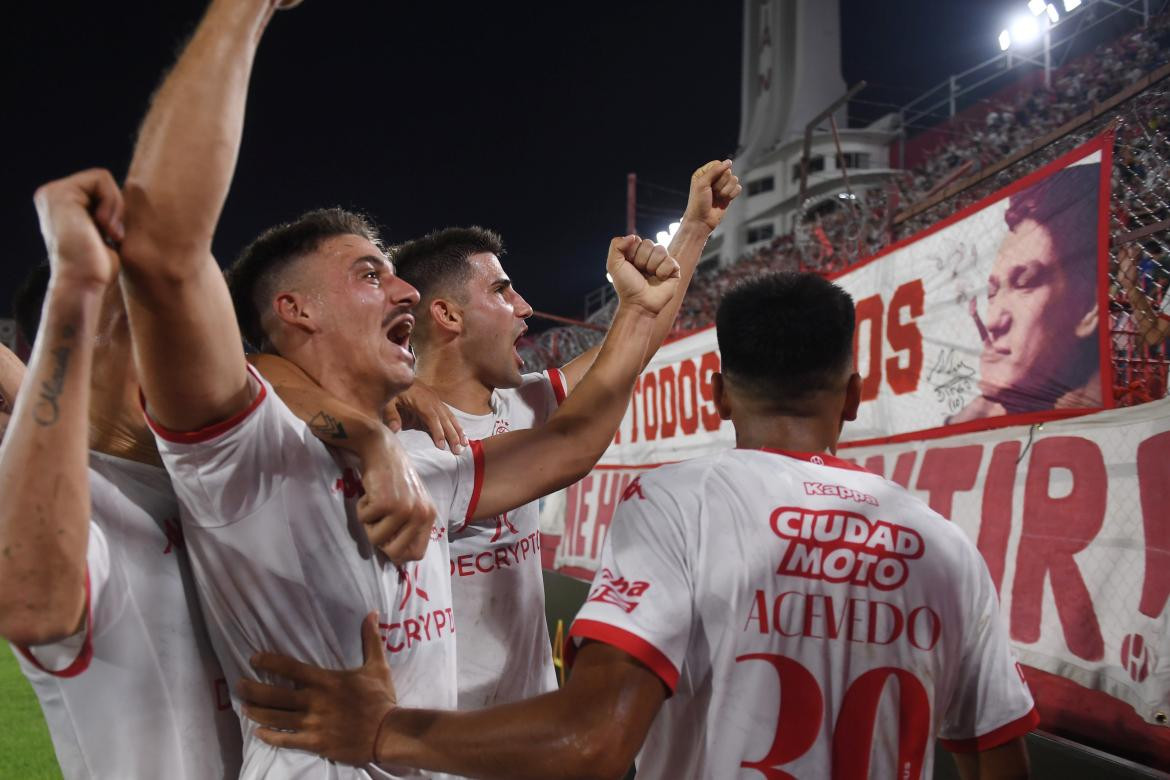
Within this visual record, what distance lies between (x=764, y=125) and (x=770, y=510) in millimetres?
48471

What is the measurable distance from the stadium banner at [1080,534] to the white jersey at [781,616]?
1920 millimetres

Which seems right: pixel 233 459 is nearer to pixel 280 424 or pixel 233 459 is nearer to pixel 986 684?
pixel 280 424

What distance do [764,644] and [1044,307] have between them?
2858 mm

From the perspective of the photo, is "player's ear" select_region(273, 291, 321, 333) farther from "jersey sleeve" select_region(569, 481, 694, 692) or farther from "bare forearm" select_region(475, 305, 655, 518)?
"jersey sleeve" select_region(569, 481, 694, 692)

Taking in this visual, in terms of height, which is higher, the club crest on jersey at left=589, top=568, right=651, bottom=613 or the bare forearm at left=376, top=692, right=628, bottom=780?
the club crest on jersey at left=589, top=568, right=651, bottom=613

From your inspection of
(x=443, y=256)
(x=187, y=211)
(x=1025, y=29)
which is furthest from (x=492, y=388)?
(x=1025, y=29)

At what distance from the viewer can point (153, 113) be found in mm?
1127

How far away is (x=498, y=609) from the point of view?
2.57 meters

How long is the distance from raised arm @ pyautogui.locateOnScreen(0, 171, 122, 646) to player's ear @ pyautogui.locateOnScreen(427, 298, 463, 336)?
1.98 metres

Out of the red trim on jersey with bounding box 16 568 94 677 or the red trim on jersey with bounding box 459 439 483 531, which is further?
the red trim on jersey with bounding box 459 439 483 531

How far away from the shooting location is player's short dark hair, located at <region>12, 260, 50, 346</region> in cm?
203

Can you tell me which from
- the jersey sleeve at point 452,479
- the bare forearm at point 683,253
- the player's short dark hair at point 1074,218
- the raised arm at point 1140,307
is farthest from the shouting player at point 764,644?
the raised arm at point 1140,307

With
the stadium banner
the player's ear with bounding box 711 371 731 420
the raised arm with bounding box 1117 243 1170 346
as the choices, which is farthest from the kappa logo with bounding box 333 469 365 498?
the raised arm with bounding box 1117 243 1170 346

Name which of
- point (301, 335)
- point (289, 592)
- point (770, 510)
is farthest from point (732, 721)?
point (301, 335)
